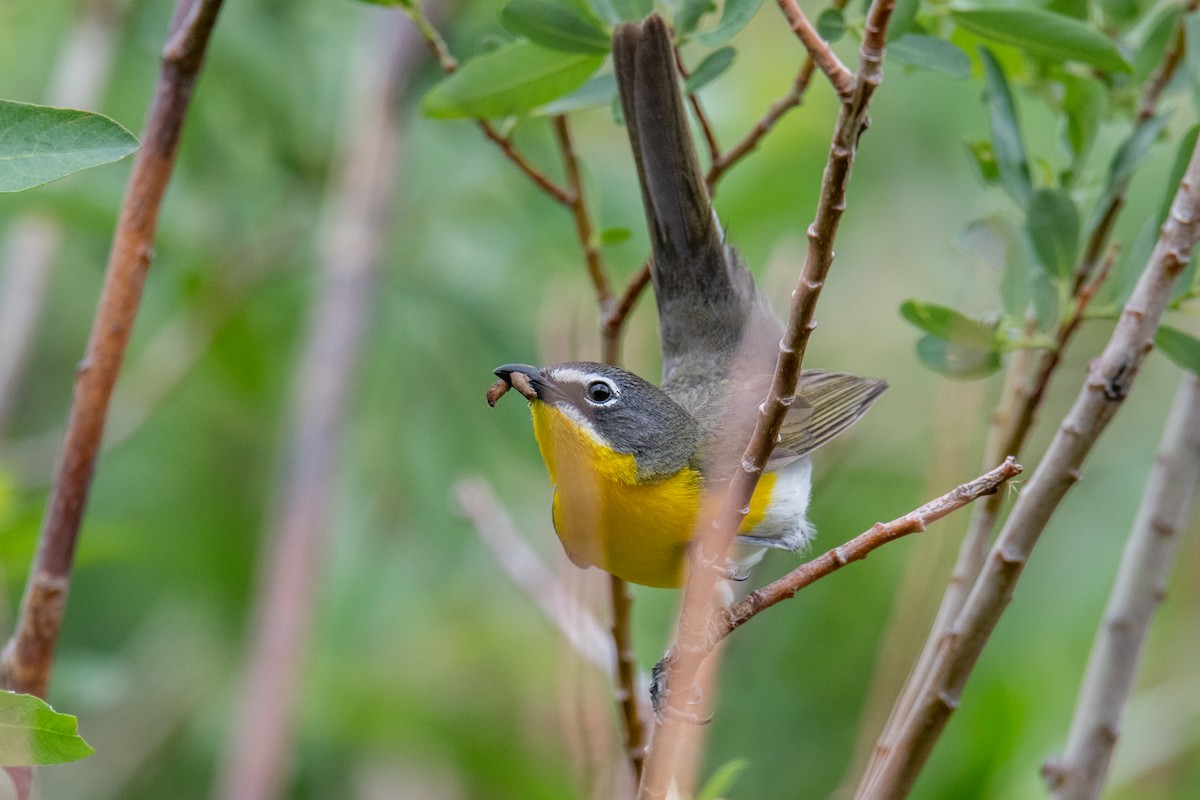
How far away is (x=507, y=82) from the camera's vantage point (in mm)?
2158

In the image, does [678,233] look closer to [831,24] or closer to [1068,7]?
[831,24]

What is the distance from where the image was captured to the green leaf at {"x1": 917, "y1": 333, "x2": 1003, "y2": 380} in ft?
7.57

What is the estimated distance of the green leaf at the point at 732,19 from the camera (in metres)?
2.00

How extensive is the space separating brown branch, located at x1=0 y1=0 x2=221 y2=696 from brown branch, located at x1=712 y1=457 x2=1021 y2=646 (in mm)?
941

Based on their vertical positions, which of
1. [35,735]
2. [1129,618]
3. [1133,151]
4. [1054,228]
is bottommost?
[1129,618]

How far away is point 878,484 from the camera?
4410 millimetres

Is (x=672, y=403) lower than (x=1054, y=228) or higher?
lower

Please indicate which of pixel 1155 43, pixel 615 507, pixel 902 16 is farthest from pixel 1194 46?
pixel 615 507

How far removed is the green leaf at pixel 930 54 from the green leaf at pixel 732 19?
237 mm

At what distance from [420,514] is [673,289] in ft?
5.53

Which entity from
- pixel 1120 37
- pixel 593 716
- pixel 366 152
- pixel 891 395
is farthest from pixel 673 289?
pixel 891 395

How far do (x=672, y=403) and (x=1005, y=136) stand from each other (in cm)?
85

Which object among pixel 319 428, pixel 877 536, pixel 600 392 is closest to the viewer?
pixel 877 536

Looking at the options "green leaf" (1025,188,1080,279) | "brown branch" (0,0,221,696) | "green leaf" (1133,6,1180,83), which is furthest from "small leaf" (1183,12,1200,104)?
"brown branch" (0,0,221,696)
